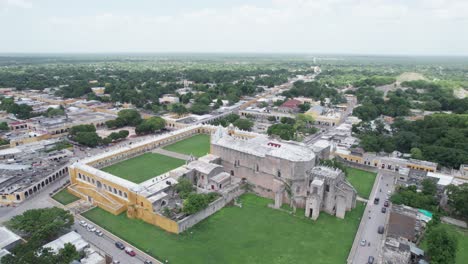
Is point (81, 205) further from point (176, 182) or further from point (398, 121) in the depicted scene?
point (398, 121)

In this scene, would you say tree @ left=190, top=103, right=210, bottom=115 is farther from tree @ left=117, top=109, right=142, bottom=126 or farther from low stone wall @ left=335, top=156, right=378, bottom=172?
low stone wall @ left=335, top=156, right=378, bottom=172

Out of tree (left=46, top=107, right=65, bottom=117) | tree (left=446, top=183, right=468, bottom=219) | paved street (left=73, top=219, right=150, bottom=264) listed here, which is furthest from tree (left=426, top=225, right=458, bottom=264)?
tree (left=46, top=107, right=65, bottom=117)

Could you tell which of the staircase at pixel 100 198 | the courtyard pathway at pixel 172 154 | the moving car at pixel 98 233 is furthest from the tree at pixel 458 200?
the moving car at pixel 98 233

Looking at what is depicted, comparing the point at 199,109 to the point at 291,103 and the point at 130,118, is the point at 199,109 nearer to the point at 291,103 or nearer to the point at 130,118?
the point at 130,118

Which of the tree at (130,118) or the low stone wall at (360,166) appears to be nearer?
the low stone wall at (360,166)

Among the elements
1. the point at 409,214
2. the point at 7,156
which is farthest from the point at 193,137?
the point at 409,214

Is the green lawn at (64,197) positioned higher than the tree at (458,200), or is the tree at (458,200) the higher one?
the tree at (458,200)

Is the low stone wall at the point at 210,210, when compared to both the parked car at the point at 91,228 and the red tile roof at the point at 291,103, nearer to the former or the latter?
the parked car at the point at 91,228
